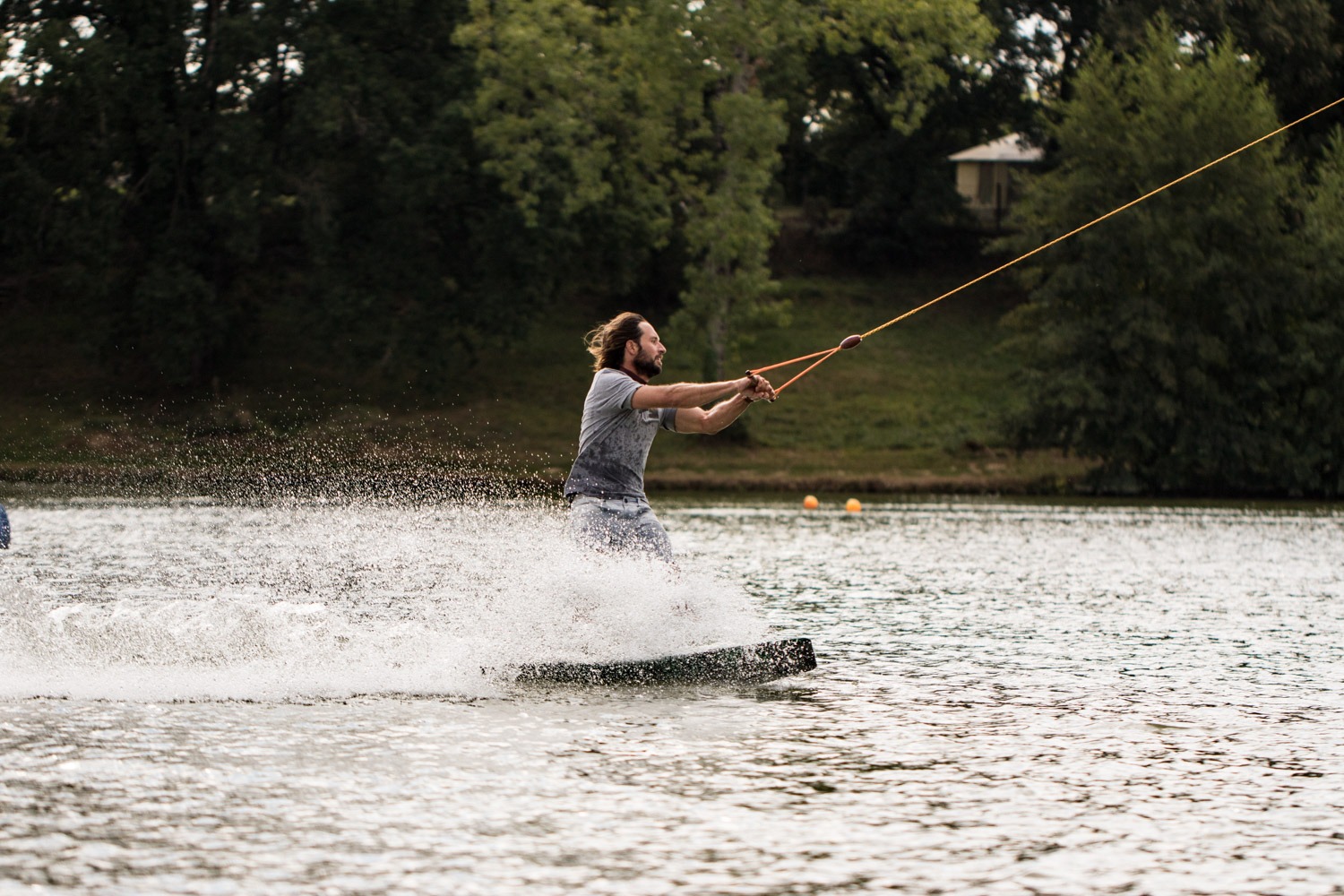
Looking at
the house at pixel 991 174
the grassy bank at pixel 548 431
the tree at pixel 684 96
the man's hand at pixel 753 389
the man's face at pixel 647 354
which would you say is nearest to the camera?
the man's hand at pixel 753 389

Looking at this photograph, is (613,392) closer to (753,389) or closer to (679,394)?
(679,394)

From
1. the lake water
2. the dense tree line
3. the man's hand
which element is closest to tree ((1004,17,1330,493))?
the dense tree line

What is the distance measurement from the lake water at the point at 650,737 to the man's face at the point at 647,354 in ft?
3.46

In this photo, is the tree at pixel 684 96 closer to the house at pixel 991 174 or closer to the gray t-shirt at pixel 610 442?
the house at pixel 991 174

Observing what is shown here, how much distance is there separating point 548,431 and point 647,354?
107 feet

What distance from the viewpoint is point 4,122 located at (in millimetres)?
42312

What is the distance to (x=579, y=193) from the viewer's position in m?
39.7

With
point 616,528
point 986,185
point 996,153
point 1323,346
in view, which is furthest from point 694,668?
point 986,185

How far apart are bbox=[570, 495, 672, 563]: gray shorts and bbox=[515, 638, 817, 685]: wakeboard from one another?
1.89 feet

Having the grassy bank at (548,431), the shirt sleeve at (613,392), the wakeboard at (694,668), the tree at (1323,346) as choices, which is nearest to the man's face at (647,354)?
the shirt sleeve at (613,392)

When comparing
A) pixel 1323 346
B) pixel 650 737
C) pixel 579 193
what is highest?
pixel 579 193

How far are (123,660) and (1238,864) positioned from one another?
6.25 meters

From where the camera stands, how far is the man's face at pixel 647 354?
9.42m

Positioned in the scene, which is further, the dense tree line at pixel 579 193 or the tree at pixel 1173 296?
the dense tree line at pixel 579 193
